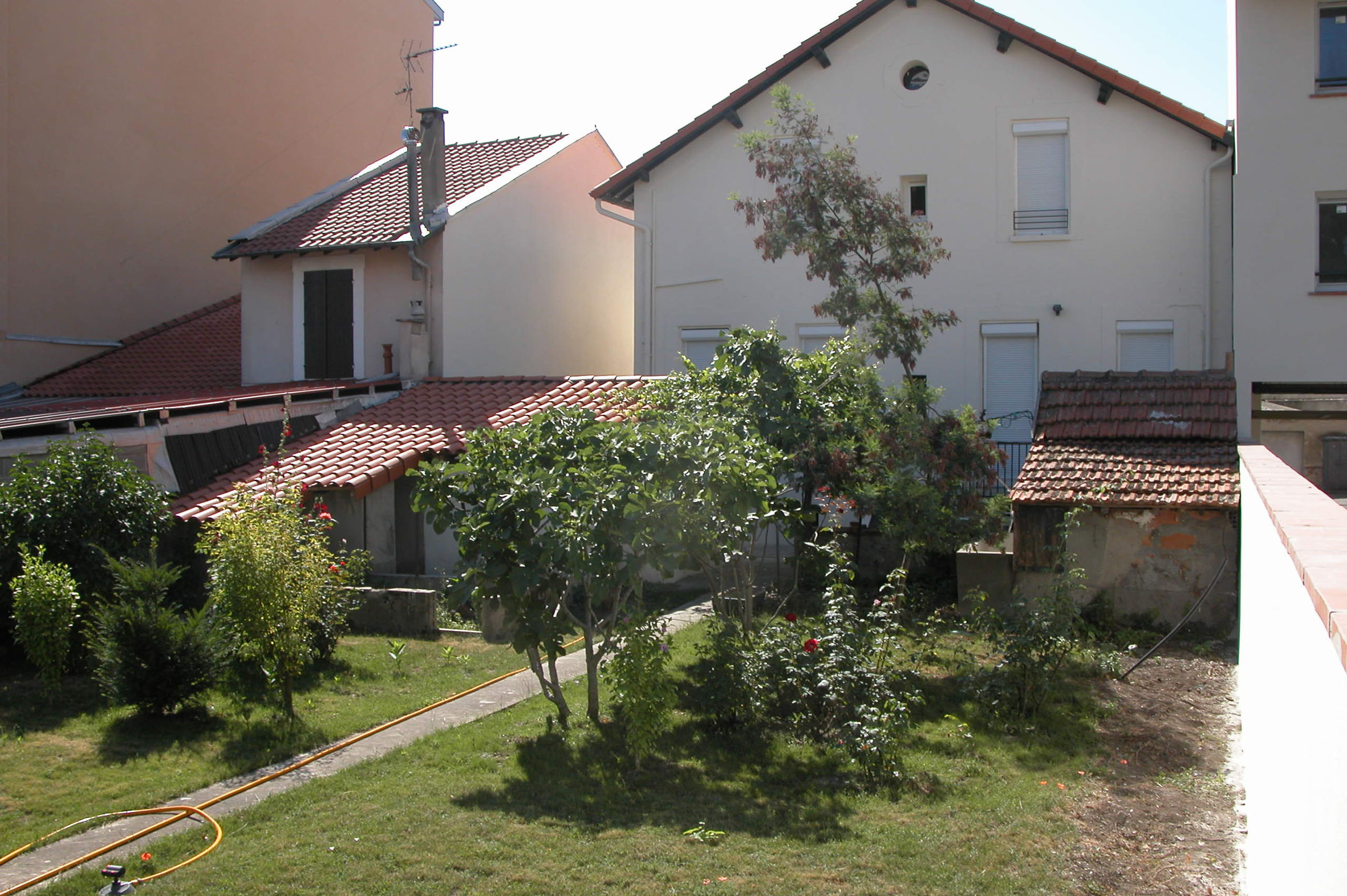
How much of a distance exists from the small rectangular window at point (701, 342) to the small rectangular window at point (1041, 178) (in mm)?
5156

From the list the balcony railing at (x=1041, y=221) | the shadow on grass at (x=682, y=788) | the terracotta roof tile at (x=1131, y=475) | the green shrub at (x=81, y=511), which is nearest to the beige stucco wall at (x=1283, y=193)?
the balcony railing at (x=1041, y=221)

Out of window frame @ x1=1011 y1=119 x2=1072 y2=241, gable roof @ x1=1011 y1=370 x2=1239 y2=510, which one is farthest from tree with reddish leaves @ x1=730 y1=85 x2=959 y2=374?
window frame @ x1=1011 y1=119 x2=1072 y2=241

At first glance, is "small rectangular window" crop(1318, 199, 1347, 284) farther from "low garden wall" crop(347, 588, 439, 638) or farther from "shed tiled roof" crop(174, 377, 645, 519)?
"low garden wall" crop(347, 588, 439, 638)

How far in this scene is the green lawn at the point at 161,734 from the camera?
22.1 feet

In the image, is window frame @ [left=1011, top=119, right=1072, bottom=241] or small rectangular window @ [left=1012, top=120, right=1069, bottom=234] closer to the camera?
window frame @ [left=1011, top=119, right=1072, bottom=241]

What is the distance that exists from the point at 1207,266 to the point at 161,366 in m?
17.4

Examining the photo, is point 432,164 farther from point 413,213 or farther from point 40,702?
point 40,702

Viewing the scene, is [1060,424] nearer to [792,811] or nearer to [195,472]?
[792,811]

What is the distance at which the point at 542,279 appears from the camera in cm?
2033

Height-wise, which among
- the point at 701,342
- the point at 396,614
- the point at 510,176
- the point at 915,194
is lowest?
the point at 396,614

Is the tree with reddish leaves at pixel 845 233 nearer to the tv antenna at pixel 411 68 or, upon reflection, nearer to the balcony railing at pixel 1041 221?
the balcony railing at pixel 1041 221

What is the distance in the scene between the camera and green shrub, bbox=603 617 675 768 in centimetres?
682

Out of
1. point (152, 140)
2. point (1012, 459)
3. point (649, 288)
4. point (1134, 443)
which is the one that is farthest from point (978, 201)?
point (152, 140)

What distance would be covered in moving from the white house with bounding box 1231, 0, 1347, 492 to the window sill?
249cm
